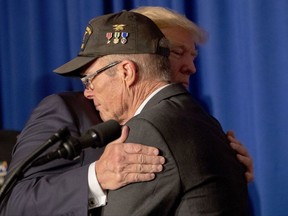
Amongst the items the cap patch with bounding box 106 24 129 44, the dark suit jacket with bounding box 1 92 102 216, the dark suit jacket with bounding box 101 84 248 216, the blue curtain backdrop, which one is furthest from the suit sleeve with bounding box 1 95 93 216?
the blue curtain backdrop

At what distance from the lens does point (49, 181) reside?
111 centimetres

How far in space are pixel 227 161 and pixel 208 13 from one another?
76 centimetres

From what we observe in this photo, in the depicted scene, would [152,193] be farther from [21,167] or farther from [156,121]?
[21,167]

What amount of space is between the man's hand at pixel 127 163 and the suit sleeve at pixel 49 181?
9cm

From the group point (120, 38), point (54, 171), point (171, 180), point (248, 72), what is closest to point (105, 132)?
point (171, 180)

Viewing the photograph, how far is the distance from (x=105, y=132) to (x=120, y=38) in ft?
0.94

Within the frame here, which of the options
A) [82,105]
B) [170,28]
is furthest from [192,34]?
[82,105]

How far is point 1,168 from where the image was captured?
1.57 m

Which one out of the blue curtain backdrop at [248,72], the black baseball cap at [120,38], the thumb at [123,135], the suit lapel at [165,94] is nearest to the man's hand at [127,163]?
the thumb at [123,135]

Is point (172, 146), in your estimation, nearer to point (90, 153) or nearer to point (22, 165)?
point (22, 165)

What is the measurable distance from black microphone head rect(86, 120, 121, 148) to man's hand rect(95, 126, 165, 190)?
4 cm

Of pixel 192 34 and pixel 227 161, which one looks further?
pixel 192 34

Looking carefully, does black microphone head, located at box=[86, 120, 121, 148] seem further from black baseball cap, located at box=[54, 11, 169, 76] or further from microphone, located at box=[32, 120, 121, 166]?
black baseball cap, located at box=[54, 11, 169, 76]

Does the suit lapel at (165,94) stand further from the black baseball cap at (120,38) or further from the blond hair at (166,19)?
the blond hair at (166,19)
